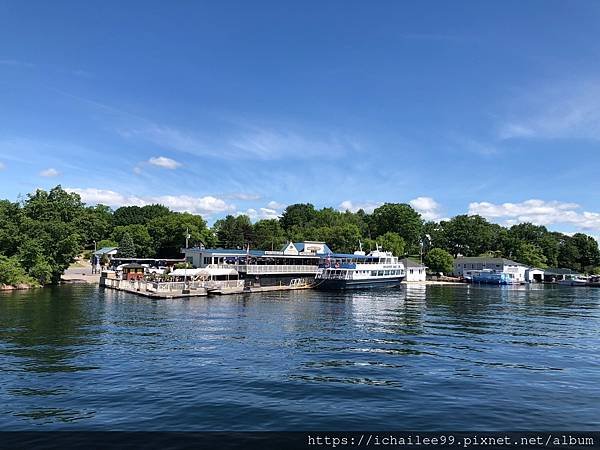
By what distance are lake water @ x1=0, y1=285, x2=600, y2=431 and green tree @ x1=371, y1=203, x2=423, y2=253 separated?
114661 mm

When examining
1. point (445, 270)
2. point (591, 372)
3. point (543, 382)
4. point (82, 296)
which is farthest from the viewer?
point (445, 270)

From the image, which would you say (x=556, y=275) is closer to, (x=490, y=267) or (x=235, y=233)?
(x=490, y=267)

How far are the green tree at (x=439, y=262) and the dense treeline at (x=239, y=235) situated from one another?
0.28m

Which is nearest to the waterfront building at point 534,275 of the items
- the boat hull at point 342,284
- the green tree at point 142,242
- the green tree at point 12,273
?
the boat hull at point 342,284

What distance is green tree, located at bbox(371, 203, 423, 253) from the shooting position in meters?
158

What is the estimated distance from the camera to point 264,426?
628 inches

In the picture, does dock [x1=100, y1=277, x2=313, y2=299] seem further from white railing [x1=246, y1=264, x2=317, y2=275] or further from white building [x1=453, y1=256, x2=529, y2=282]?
white building [x1=453, y1=256, x2=529, y2=282]

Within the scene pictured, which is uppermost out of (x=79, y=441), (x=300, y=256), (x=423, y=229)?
(x=423, y=229)

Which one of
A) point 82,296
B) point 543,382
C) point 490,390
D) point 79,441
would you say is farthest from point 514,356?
point 82,296

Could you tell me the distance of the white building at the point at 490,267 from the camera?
5098 inches

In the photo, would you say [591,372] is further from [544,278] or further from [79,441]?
[544,278]

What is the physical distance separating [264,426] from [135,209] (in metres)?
166

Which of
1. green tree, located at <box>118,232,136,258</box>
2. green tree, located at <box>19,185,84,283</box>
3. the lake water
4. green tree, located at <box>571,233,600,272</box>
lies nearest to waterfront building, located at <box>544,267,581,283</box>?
green tree, located at <box>571,233,600,272</box>

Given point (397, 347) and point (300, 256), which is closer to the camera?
point (397, 347)
